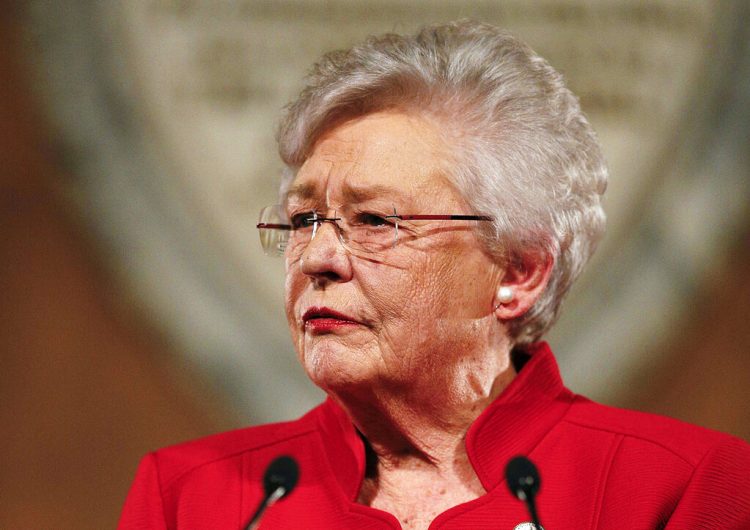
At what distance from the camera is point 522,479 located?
1.43 metres

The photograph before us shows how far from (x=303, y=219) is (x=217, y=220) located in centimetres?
149

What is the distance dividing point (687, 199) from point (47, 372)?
220cm

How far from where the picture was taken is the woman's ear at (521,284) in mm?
1850

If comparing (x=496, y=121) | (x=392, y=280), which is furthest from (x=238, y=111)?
(x=392, y=280)

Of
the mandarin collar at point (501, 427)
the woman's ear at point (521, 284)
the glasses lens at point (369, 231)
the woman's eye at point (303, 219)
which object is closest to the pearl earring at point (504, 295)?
the woman's ear at point (521, 284)

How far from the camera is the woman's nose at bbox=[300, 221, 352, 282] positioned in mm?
1713

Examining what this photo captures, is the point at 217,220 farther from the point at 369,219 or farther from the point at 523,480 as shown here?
the point at 523,480

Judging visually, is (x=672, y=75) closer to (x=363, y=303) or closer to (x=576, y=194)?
(x=576, y=194)

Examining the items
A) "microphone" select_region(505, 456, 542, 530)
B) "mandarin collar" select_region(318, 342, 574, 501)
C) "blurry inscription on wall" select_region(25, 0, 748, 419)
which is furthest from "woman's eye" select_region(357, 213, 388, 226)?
"blurry inscription on wall" select_region(25, 0, 748, 419)

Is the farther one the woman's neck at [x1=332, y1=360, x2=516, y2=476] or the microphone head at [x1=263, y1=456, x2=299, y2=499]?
the woman's neck at [x1=332, y1=360, x2=516, y2=476]

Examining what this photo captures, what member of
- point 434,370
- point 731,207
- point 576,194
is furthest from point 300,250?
point 731,207

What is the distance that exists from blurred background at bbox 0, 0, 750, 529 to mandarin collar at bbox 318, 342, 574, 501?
4.32 ft

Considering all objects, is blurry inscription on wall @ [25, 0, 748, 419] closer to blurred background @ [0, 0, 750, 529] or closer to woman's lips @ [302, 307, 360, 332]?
blurred background @ [0, 0, 750, 529]

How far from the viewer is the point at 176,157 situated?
331 cm
